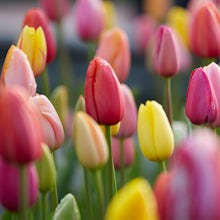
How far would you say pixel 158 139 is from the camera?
0.69m

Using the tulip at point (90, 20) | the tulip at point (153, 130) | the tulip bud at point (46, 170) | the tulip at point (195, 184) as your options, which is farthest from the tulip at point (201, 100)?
the tulip at point (90, 20)

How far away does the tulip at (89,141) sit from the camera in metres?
0.60

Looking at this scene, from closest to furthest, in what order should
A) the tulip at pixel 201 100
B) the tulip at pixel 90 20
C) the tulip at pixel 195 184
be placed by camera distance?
1. the tulip at pixel 195 184
2. the tulip at pixel 201 100
3. the tulip at pixel 90 20

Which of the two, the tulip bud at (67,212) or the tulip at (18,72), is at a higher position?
the tulip at (18,72)

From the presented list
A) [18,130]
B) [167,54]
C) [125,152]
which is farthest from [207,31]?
[18,130]

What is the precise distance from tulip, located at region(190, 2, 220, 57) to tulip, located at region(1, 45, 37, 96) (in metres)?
0.23

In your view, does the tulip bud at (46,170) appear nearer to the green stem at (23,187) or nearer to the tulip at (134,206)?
the green stem at (23,187)

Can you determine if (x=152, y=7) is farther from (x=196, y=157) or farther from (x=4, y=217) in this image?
(x=196, y=157)

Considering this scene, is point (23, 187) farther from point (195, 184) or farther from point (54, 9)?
point (54, 9)

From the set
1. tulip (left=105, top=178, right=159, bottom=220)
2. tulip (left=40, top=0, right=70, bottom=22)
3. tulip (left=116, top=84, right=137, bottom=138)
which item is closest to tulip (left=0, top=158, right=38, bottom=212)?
tulip (left=105, top=178, right=159, bottom=220)

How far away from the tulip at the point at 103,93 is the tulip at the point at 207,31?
8.1 inches

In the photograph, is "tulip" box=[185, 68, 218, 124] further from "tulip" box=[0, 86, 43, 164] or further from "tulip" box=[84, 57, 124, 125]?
"tulip" box=[0, 86, 43, 164]

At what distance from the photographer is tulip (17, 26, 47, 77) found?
77 cm

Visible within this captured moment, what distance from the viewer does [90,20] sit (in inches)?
46.4
